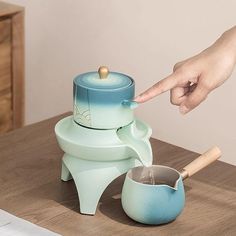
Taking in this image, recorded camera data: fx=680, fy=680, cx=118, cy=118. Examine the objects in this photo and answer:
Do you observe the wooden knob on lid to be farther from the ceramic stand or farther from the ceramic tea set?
the ceramic stand

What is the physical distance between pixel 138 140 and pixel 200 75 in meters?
0.17

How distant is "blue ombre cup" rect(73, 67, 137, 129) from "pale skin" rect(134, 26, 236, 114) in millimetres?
85

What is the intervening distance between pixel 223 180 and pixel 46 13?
48.3 inches

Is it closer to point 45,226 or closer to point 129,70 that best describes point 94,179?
point 45,226

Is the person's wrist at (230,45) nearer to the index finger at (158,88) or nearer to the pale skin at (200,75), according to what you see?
the pale skin at (200,75)

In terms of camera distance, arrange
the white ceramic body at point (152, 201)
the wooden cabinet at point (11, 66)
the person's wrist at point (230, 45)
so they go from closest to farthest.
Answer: the white ceramic body at point (152, 201) → the person's wrist at point (230, 45) → the wooden cabinet at point (11, 66)

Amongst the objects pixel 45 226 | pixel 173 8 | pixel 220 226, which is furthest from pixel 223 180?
pixel 173 8

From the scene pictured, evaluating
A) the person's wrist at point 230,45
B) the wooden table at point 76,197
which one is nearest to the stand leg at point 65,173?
the wooden table at point 76,197

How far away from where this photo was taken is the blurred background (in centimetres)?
205

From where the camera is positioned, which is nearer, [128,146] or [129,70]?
[128,146]

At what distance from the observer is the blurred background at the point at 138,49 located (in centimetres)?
205

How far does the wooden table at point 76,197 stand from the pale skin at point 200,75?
187 mm

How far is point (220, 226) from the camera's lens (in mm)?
1209

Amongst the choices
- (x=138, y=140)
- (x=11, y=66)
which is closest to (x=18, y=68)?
(x=11, y=66)
